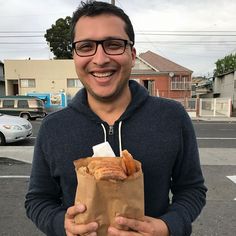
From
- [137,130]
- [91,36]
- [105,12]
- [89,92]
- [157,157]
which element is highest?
[105,12]

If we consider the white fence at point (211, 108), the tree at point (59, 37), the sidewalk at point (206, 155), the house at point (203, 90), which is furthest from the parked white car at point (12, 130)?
the tree at point (59, 37)

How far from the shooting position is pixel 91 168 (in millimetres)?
1212

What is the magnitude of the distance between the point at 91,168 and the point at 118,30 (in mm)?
671

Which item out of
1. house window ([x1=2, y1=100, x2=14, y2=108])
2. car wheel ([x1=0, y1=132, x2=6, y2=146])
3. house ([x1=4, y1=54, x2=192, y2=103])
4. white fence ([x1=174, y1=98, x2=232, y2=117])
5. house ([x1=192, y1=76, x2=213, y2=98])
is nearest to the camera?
car wheel ([x1=0, y1=132, x2=6, y2=146])

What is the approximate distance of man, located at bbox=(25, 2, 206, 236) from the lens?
1.54m

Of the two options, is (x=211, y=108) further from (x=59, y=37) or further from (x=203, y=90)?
(x=59, y=37)

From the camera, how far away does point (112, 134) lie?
1588 millimetres

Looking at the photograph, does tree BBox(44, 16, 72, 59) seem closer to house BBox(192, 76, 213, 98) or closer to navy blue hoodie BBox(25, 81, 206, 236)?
house BBox(192, 76, 213, 98)

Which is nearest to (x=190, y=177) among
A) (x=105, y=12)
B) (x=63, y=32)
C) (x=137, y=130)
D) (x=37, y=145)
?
(x=137, y=130)

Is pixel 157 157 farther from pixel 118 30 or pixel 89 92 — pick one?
pixel 118 30

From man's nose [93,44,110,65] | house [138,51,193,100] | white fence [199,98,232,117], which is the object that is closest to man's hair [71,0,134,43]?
man's nose [93,44,110,65]

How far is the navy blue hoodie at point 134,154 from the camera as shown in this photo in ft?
5.15

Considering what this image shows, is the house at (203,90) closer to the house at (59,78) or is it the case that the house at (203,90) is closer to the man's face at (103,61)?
the house at (59,78)

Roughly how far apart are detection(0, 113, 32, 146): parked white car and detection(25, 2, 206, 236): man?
990 centimetres
